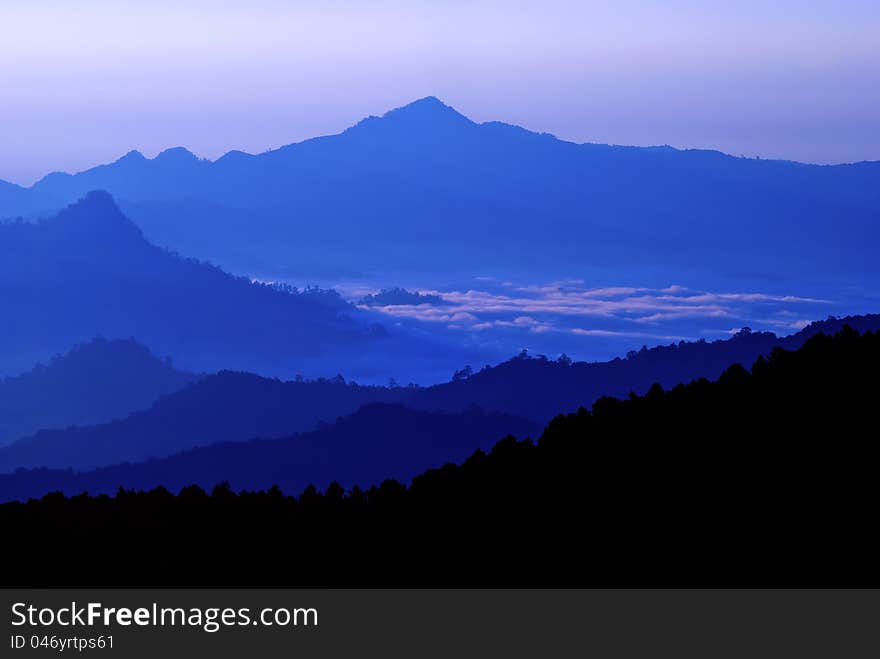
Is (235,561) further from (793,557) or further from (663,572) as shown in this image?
(793,557)

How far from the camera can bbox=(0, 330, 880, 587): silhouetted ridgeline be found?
36.7 meters

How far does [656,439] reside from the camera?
4675cm

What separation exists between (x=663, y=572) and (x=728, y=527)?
8.60ft

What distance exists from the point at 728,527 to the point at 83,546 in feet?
90.0

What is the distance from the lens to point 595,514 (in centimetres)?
4153

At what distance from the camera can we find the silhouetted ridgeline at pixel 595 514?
36656 millimetres
